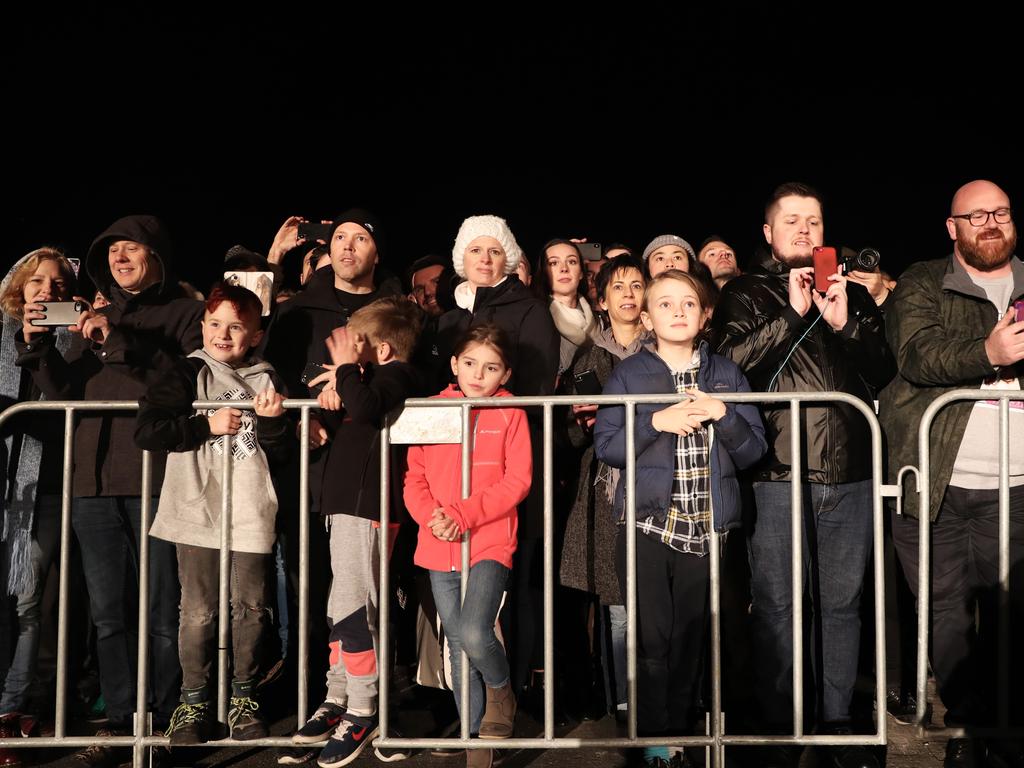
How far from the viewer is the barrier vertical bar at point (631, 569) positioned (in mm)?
3330

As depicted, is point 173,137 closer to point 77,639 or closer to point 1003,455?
point 77,639

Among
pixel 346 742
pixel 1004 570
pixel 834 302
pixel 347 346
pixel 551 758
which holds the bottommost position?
pixel 551 758

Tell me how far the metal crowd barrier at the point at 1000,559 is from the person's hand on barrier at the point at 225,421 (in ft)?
7.14

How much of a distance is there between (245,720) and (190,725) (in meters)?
0.21

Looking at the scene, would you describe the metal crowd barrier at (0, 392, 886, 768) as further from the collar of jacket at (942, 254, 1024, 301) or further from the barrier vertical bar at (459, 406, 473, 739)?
the collar of jacket at (942, 254, 1024, 301)

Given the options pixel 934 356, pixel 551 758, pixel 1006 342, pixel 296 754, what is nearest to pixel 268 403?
pixel 296 754

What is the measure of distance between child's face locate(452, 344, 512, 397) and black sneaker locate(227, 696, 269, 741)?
129 cm

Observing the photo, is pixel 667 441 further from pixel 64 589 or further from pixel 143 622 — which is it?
pixel 64 589

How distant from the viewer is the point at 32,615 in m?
3.97

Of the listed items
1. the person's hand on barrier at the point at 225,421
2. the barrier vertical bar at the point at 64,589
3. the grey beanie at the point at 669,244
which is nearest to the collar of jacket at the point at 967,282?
the grey beanie at the point at 669,244

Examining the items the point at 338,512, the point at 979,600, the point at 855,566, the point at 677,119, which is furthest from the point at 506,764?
the point at 677,119

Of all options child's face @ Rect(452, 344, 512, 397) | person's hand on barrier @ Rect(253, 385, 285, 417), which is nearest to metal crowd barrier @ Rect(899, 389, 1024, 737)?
child's face @ Rect(452, 344, 512, 397)

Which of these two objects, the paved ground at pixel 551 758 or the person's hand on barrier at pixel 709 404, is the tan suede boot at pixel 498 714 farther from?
the person's hand on barrier at pixel 709 404

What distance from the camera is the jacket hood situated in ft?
14.0
